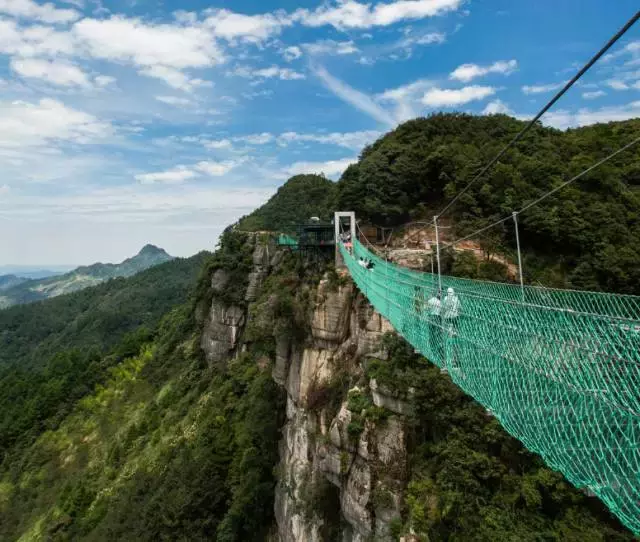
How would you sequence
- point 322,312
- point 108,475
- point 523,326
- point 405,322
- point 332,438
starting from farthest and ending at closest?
point 108,475 → point 322,312 → point 332,438 → point 405,322 → point 523,326

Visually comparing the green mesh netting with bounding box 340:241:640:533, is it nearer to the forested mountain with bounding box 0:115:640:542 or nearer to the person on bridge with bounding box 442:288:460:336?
the person on bridge with bounding box 442:288:460:336

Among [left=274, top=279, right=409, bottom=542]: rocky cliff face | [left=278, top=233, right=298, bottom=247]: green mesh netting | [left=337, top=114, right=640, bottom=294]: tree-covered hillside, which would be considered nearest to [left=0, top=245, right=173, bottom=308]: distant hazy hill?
[left=278, top=233, right=298, bottom=247]: green mesh netting

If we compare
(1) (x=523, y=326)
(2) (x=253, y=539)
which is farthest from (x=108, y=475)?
(1) (x=523, y=326)

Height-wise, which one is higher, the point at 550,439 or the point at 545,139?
the point at 545,139

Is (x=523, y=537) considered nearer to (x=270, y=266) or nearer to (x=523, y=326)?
(x=523, y=326)

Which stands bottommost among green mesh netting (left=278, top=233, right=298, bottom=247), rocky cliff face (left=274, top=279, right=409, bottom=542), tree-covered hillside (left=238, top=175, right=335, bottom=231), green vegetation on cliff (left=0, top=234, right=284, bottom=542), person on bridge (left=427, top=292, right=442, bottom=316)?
green vegetation on cliff (left=0, top=234, right=284, bottom=542)

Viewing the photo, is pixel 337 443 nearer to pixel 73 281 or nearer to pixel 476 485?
pixel 476 485
